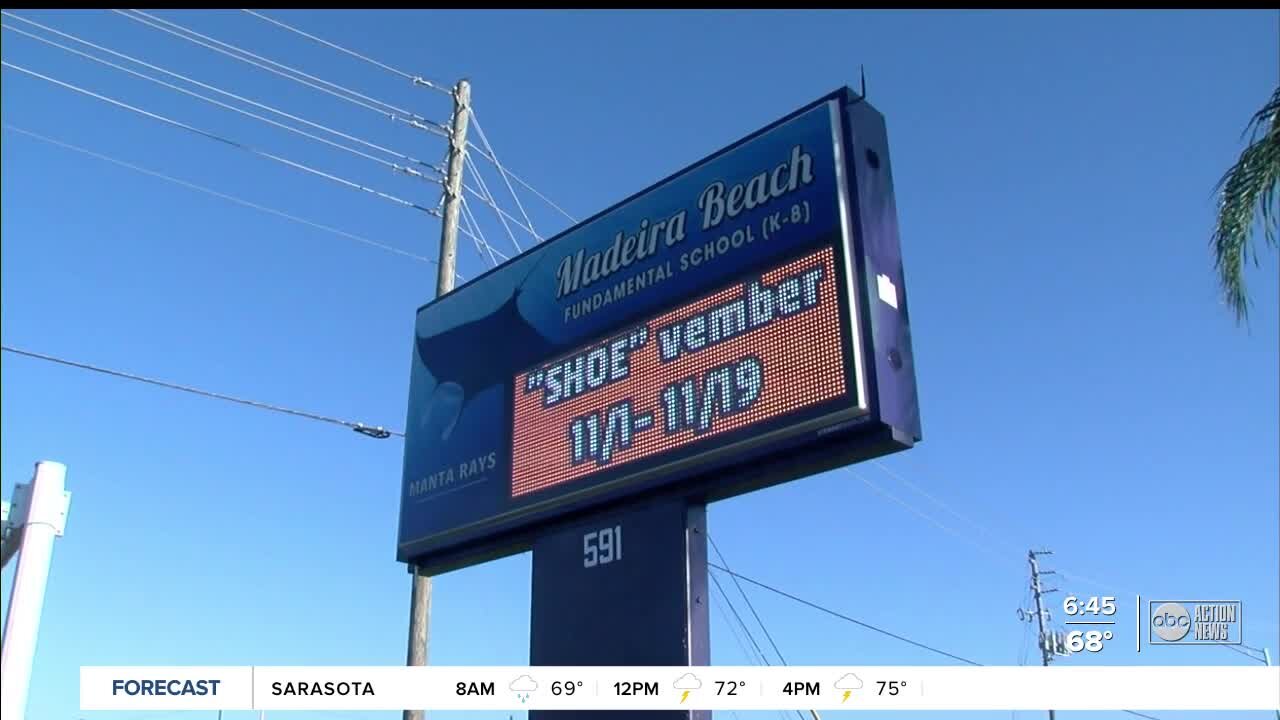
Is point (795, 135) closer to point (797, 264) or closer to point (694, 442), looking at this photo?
point (797, 264)

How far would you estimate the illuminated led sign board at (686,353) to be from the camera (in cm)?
910

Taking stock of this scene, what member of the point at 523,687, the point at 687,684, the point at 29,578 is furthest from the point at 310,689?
the point at 29,578

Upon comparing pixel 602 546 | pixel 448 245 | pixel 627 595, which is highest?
pixel 448 245

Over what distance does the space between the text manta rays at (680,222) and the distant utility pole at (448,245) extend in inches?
117

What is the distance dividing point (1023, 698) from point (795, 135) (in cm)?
446

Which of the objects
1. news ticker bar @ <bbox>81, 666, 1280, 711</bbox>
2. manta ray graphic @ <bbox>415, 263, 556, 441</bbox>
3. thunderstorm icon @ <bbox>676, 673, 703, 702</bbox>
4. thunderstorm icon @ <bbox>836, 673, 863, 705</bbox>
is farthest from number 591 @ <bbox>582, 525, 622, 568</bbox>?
thunderstorm icon @ <bbox>836, 673, 863, 705</bbox>

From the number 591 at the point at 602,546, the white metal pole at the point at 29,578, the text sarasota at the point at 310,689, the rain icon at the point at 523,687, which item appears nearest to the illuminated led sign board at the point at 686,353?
the number 591 at the point at 602,546

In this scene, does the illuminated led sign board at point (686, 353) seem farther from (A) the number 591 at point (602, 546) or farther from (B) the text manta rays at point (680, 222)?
(A) the number 591 at point (602, 546)

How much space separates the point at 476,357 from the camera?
12.0 metres

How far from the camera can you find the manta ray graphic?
11508 mm

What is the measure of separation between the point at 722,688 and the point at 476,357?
433 cm

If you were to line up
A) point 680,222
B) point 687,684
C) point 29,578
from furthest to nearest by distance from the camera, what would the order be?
point 680,222
point 687,684
point 29,578

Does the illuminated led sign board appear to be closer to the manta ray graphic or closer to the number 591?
the manta ray graphic

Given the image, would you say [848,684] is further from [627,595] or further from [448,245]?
[448,245]
